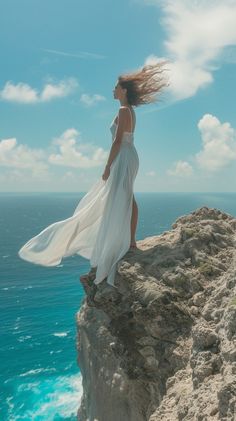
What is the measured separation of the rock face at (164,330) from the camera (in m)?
6.49

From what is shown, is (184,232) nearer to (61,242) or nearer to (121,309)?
(121,309)

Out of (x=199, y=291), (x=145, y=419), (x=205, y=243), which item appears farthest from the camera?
(x=205, y=243)

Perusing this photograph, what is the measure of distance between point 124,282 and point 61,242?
8.86 feet

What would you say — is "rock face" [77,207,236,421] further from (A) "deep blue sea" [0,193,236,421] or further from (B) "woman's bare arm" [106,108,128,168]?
(A) "deep blue sea" [0,193,236,421]

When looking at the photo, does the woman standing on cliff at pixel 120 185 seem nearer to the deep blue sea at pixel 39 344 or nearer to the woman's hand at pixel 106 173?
the woman's hand at pixel 106 173

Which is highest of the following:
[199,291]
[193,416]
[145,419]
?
[199,291]

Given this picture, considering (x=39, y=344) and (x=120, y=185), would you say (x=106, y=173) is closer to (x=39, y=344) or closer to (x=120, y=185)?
(x=120, y=185)

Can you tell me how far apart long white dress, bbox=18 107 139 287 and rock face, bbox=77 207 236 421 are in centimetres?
41

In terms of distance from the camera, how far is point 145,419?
7926 mm

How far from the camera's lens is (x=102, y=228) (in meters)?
10.5

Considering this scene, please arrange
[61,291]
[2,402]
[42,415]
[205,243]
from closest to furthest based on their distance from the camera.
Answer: [205,243] < [42,415] < [2,402] < [61,291]

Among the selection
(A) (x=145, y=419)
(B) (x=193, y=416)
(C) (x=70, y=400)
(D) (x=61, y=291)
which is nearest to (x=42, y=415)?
(C) (x=70, y=400)

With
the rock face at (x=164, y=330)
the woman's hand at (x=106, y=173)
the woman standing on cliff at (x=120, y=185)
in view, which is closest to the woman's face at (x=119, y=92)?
the woman standing on cliff at (x=120, y=185)

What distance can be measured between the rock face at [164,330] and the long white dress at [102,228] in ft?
1.34
